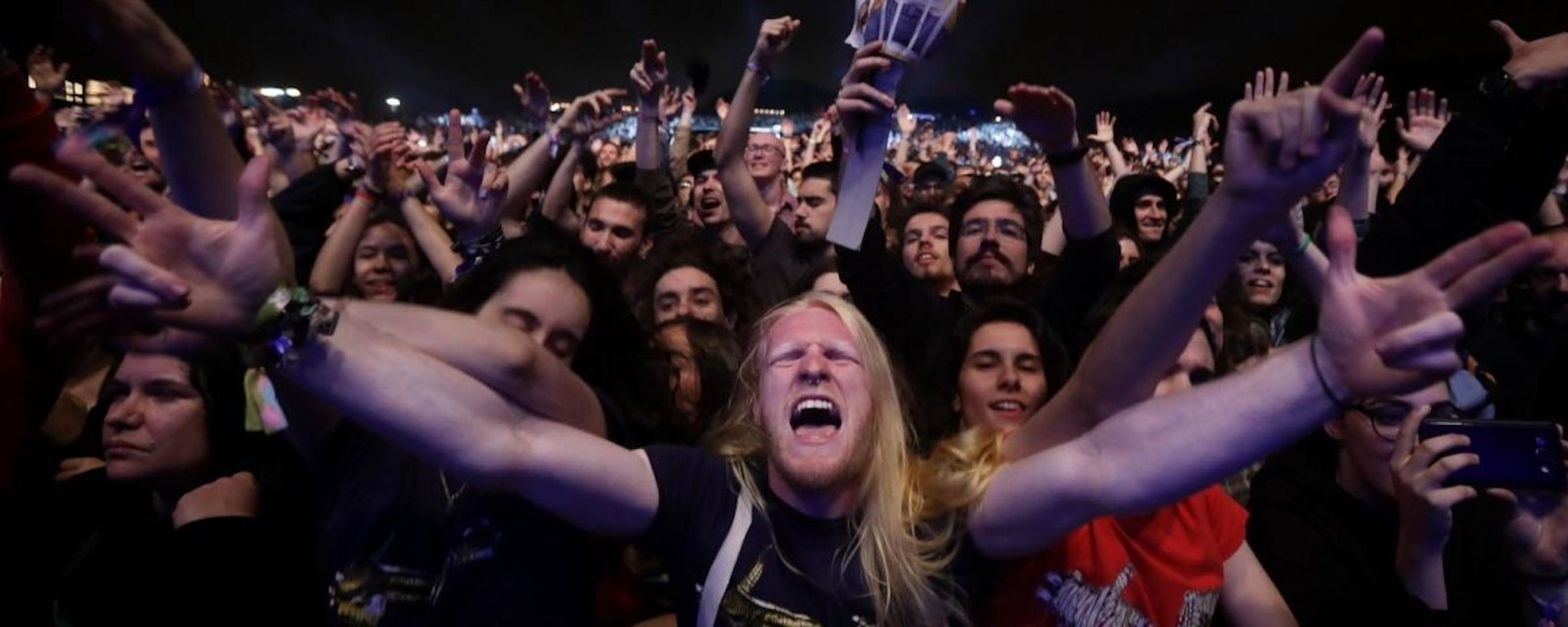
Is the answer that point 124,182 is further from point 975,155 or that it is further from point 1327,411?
point 975,155

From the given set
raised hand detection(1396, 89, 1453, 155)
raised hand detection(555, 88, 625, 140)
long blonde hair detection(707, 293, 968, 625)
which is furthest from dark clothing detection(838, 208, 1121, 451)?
raised hand detection(1396, 89, 1453, 155)

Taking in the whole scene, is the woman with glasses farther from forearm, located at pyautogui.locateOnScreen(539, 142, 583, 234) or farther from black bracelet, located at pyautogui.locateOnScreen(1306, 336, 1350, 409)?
forearm, located at pyautogui.locateOnScreen(539, 142, 583, 234)

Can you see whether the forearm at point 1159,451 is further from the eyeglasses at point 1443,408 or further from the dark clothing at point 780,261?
the dark clothing at point 780,261

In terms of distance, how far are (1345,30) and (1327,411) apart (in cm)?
1320

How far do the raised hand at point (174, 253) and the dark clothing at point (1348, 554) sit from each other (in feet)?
7.29

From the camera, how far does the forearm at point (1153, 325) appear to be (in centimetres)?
145

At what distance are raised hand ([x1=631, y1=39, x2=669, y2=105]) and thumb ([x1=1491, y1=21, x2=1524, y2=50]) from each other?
281 cm

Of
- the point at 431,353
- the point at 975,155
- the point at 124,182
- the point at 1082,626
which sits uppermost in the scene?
the point at 975,155

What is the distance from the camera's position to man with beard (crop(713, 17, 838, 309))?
3655mm

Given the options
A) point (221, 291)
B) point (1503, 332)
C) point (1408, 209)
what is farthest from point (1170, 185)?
point (221, 291)

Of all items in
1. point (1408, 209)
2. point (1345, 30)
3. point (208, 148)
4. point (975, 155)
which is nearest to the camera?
point (208, 148)

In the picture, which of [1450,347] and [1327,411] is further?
[1327,411]

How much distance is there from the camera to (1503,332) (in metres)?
3.89

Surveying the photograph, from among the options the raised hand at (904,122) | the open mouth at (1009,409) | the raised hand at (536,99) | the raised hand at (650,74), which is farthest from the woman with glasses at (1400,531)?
the raised hand at (904,122)
